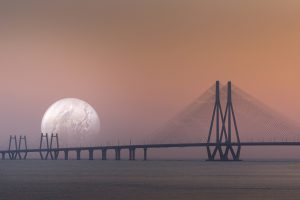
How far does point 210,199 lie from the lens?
4072cm

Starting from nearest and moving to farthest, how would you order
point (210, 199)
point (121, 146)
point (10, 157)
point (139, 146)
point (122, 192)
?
point (210, 199)
point (122, 192)
point (139, 146)
point (121, 146)
point (10, 157)

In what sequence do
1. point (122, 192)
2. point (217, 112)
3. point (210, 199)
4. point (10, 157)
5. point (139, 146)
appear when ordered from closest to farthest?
point (210, 199), point (122, 192), point (217, 112), point (139, 146), point (10, 157)

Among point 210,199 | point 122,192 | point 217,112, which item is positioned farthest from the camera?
point 217,112

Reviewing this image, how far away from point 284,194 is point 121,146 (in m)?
90.4

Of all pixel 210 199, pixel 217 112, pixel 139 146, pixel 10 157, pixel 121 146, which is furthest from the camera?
pixel 10 157

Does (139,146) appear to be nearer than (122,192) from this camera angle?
No

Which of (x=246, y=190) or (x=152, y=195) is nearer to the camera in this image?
(x=152, y=195)

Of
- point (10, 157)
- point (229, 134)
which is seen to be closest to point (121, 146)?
point (229, 134)

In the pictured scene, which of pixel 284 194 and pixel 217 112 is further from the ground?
pixel 217 112

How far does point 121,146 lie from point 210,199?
93.7 metres

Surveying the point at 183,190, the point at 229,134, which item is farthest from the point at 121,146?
the point at 183,190

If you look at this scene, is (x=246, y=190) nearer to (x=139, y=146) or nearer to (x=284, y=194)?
(x=284, y=194)

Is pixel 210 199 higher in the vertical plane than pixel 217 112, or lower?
lower

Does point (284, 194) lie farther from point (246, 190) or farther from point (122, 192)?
point (122, 192)
